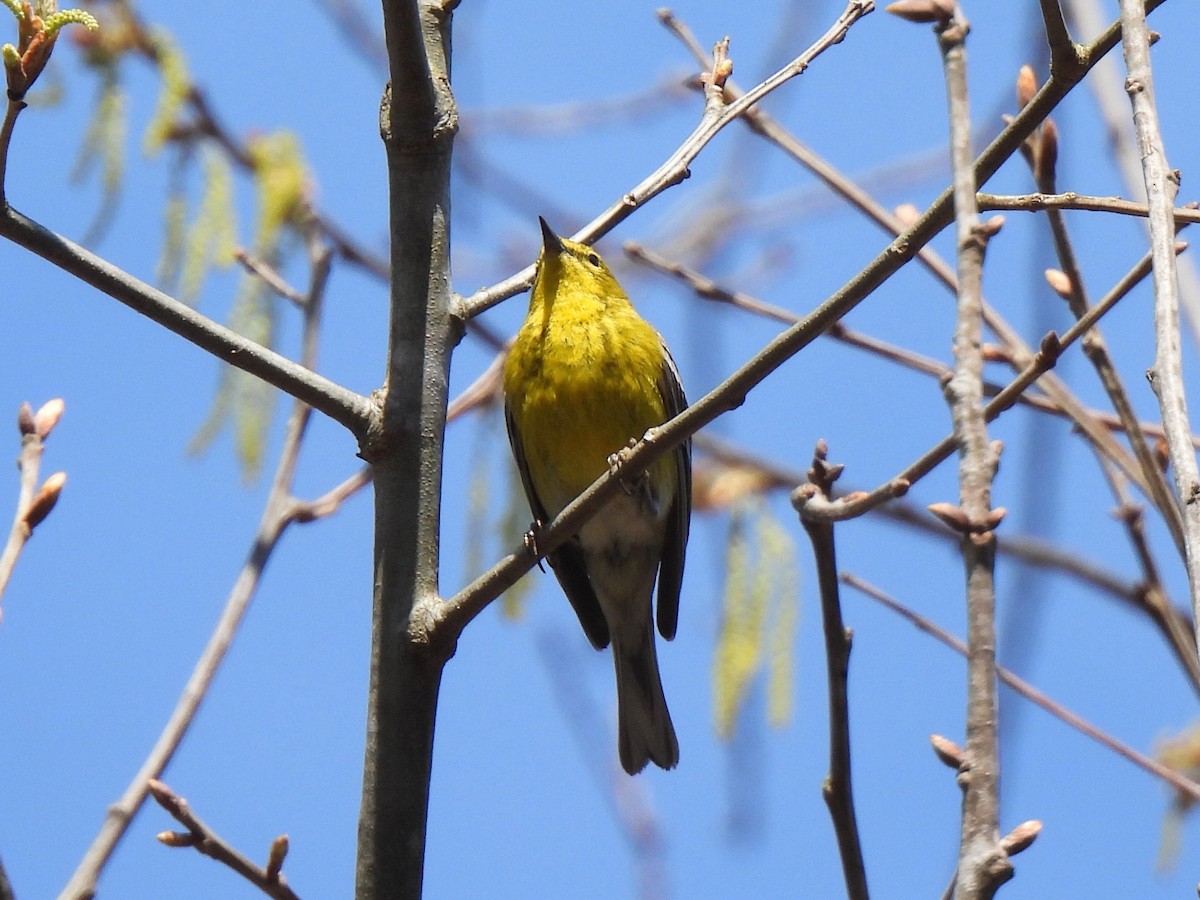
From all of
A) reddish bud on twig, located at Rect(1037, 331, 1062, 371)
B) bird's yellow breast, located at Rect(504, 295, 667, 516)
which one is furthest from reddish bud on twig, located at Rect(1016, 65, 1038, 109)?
bird's yellow breast, located at Rect(504, 295, 667, 516)

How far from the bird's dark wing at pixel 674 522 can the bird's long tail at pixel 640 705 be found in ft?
0.33

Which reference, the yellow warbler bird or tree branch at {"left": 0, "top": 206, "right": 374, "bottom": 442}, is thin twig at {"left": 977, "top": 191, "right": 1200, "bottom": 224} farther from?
the yellow warbler bird

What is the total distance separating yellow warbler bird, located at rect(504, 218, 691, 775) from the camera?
5.26m

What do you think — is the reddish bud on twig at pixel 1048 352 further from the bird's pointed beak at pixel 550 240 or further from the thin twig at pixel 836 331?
the bird's pointed beak at pixel 550 240

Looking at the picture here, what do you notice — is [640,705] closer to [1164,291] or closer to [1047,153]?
[1047,153]

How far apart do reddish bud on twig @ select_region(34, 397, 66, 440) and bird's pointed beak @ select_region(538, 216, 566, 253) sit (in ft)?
8.31

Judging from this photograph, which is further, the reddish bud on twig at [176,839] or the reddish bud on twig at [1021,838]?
the reddish bud on twig at [176,839]

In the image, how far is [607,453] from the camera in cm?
526

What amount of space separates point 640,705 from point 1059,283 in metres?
2.71

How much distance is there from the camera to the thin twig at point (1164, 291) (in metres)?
1.75

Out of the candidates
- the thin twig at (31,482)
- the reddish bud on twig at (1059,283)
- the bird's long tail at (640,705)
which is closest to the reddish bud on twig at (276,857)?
the thin twig at (31,482)

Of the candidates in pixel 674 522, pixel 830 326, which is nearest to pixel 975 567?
pixel 830 326

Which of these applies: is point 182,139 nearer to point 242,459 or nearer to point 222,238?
point 222,238

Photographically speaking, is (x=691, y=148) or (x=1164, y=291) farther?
(x=691, y=148)
